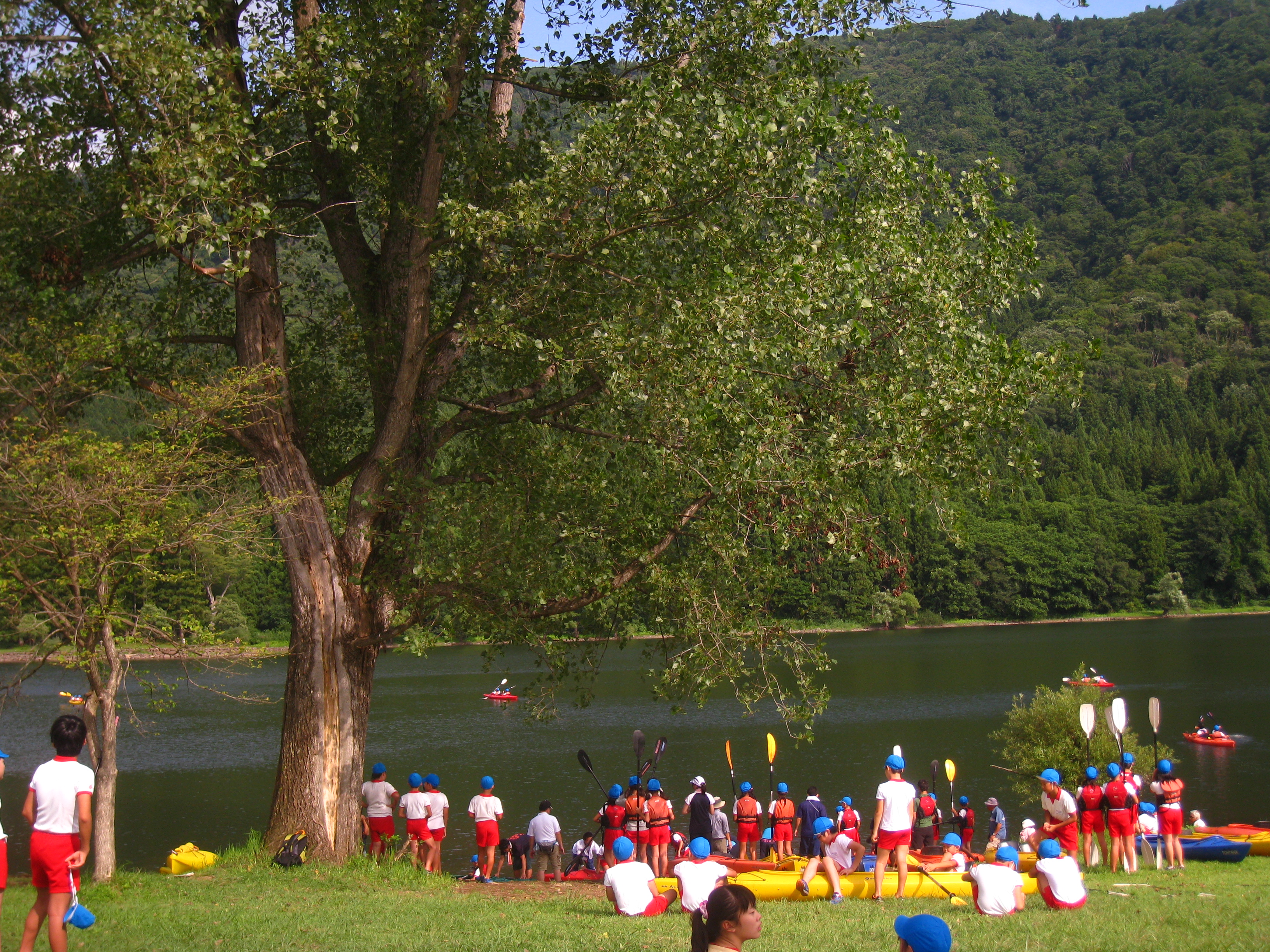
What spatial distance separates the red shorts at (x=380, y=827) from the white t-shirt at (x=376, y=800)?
0.05 m

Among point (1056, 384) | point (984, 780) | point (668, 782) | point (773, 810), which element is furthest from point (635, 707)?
point (1056, 384)

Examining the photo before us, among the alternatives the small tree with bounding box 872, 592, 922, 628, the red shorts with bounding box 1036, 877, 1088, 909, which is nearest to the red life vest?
the red shorts with bounding box 1036, 877, 1088, 909

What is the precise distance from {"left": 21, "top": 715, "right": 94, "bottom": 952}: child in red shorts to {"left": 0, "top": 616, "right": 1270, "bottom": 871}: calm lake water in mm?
12082

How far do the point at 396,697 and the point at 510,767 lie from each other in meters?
20.5

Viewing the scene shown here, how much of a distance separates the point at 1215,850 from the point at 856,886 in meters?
6.89

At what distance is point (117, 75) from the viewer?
1015 centimetres

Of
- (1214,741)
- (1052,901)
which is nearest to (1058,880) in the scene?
(1052,901)

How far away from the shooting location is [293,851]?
1116 cm

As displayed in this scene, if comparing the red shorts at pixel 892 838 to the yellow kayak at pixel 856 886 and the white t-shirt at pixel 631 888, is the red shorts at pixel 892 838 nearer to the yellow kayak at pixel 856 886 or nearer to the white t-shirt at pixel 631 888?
the yellow kayak at pixel 856 886

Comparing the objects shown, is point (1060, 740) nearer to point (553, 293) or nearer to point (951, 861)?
point (951, 861)

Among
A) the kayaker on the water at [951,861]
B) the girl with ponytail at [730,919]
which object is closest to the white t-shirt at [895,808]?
the kayaker on the water at [951,861]

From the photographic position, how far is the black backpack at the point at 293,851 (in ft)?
36.5

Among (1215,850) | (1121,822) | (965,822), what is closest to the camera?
(1121,822)

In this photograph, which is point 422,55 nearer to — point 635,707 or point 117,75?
point 117,75
